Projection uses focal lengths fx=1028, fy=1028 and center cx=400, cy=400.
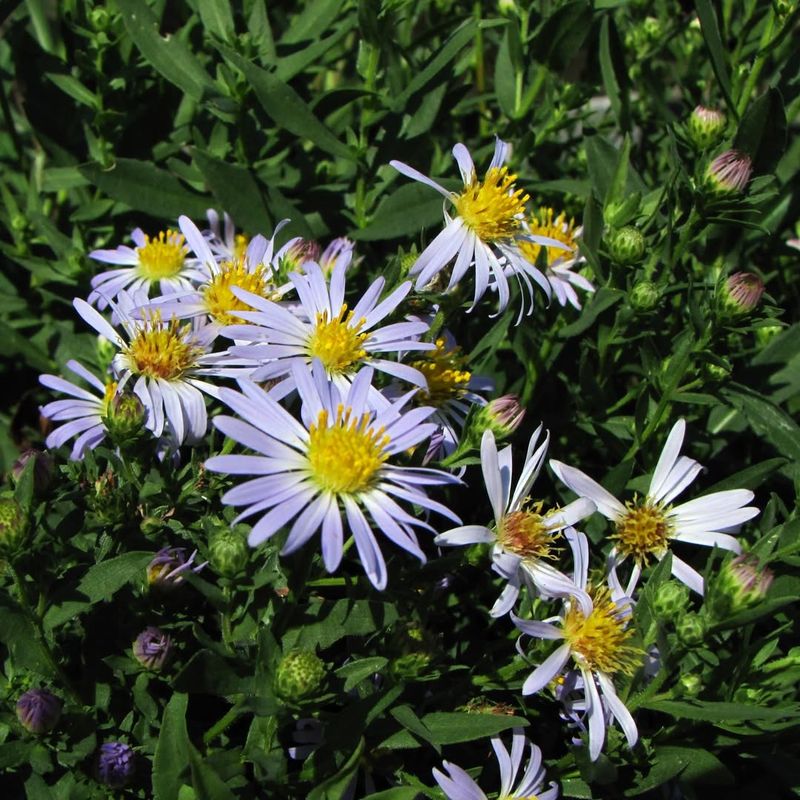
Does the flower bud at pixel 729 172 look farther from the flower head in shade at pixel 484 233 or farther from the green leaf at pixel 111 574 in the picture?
the green leaf at pixel 111 574

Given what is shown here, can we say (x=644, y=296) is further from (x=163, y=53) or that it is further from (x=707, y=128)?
(x=163, y=53)

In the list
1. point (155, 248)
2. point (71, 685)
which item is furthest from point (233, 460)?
point (155, 248)

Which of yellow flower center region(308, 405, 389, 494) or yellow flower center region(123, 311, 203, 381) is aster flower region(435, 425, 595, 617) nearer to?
yellow flower center region(308, 405, 389, 494)

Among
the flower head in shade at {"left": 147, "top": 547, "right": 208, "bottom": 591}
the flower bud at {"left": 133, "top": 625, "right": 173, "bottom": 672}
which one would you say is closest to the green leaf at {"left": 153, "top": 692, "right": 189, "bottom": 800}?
the flower bud at {"left": 133, "top": 625, "right": 173, "bottom": 672}

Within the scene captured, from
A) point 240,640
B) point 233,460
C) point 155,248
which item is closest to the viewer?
point 233,460

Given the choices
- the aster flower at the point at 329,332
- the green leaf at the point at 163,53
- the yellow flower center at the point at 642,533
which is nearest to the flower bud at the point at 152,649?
the aster flower at the point at 329,332

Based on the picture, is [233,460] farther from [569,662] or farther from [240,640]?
[569,662]
